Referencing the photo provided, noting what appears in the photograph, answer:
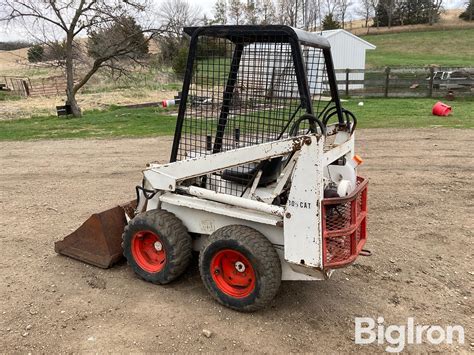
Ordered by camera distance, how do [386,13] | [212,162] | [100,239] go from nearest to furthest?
[212,162] < [100,239] < [386,13]

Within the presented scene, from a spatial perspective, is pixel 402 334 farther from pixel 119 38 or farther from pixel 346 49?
pixel 346 49

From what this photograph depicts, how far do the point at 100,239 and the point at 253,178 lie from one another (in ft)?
5.62

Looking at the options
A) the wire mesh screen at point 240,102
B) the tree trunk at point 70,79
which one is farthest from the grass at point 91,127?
the wire mesh screen at point 240,102

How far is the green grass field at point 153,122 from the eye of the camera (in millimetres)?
12547

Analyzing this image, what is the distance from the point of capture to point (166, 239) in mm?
3812

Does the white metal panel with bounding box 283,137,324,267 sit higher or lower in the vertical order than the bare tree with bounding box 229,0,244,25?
lower

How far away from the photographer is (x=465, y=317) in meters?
3.61

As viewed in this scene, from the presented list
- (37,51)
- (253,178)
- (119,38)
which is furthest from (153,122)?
(253,178)

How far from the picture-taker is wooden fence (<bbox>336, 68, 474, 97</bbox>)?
18.7 metres

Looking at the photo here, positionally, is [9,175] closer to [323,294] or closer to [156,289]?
[156,289]

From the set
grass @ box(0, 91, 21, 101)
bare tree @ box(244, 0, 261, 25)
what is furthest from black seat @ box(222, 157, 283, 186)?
bare tree @ box(244, 0, 261, 25)

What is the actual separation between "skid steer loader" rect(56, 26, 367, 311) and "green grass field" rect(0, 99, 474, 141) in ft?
28.4

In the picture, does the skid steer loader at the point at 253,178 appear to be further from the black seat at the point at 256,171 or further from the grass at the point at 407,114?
the grass at the point at 407,114

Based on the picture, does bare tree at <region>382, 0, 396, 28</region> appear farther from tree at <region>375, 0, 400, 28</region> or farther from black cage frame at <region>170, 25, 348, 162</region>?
black cage frame at <region>170, 25, 348, 162</region>
